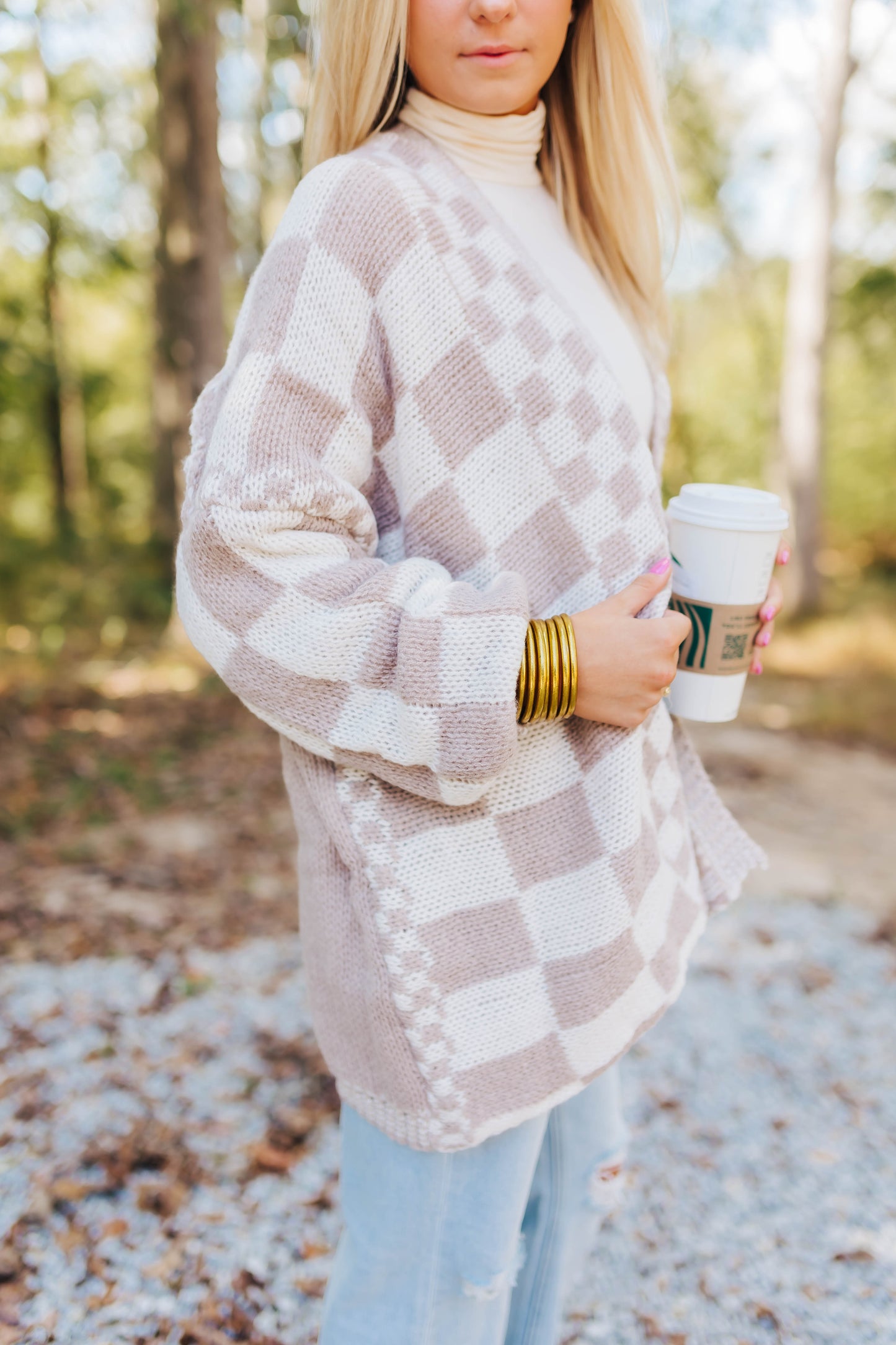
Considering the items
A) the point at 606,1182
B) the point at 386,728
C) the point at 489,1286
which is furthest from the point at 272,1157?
the point at 386,728

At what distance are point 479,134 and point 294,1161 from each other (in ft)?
7.48

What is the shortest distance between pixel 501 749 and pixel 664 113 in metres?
1.12

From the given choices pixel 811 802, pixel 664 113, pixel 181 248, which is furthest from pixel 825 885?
pixel 181 248

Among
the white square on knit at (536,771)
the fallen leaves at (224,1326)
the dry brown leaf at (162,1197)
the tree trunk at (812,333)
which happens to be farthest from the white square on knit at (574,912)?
the tree trunk at (812,333)

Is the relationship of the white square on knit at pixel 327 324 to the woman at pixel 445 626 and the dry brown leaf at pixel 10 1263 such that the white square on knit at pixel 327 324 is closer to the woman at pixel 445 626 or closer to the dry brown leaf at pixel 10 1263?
the woman at pixel 445 626

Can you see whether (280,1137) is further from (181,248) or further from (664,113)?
(181,248)

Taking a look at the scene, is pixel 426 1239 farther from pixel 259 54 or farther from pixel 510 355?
pixel 259 54

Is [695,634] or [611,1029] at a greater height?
[695,634]

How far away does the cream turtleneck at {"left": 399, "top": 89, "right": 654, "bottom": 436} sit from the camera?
1.27 meters

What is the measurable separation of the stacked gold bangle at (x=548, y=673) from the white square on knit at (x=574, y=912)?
0.23 metres

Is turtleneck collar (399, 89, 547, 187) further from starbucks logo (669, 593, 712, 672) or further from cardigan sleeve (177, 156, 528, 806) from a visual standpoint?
starbucks logo (669, 593, 712, 672)

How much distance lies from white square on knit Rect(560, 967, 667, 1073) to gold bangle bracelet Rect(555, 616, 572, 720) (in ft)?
1.33

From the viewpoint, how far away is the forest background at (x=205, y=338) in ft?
20.8

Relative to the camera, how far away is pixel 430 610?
40.1 inches
